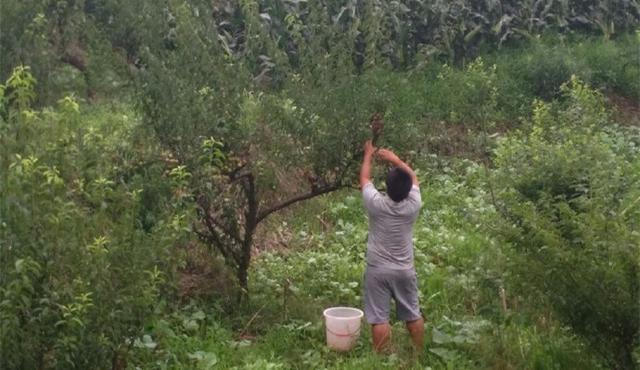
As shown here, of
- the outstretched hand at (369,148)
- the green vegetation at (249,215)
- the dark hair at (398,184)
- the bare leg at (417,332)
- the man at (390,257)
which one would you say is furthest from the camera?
the outstretched hand at (369,148)

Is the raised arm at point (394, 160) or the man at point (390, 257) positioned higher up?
the raised arm at point (394, 160)

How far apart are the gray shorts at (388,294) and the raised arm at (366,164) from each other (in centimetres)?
64

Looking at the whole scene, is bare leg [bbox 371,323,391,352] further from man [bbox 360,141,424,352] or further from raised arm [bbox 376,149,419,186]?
raised arm [bbox 376,149,419,186]

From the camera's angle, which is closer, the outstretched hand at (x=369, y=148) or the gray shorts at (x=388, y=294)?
the gray shorts at (x=388, y=294)

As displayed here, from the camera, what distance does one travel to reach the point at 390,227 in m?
6.35

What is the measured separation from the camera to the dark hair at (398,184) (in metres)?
6.20

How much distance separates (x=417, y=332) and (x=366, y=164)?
51.1 inches

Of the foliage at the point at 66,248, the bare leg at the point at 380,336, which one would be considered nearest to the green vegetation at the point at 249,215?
the foliage at the point at 66,248

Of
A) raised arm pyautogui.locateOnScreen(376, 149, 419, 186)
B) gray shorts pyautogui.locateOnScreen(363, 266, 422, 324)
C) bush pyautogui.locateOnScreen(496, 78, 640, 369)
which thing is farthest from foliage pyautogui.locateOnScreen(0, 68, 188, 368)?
bush pyautogui.locateOnScreen(496, 78, 640, 369)

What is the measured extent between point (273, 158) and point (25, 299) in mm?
3042

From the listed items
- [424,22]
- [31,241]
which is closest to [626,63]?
[424,22]

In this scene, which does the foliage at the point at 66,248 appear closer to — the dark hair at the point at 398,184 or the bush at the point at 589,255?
the dark hair at the point at 398,184

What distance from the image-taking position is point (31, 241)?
4469mm

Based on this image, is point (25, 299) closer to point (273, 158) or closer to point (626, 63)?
point (273, 158)
